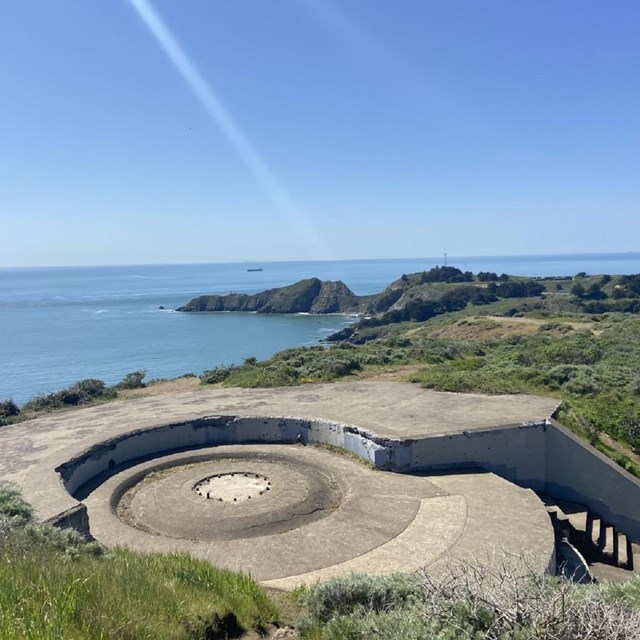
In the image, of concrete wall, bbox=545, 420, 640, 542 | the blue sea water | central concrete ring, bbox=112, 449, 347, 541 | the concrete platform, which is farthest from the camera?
the blue sea water

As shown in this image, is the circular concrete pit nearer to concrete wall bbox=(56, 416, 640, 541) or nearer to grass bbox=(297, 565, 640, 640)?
concrete wall bbox=(56, 416, 640, 541)

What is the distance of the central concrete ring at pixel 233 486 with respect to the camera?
10.1 m

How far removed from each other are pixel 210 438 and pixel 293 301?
75.7 m

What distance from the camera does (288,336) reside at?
5981 centimetres

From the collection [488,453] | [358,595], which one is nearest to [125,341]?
[488,453]

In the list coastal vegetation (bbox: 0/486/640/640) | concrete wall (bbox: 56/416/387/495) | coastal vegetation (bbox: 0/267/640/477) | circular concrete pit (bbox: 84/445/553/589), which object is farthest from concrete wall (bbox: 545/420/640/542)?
coastal vegetation (bbox: 0/486/640/640)

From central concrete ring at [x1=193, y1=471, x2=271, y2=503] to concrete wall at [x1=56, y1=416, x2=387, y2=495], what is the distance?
210cm

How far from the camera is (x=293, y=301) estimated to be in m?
88.9

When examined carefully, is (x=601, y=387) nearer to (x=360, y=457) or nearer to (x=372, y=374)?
(x=372, y=374)

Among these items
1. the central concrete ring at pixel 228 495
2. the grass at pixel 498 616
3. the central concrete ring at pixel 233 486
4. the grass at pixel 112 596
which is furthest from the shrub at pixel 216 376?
the grass at pixel 498 616

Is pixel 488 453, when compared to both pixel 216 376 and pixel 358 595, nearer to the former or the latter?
pixel 358 595

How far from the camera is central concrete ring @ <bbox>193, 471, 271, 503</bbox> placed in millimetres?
10141

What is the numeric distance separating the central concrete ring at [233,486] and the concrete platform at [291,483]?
0.14 meters

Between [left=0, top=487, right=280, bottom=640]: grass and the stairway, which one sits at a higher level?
[left=0, top=487, right=280, bottom=640]: grass
